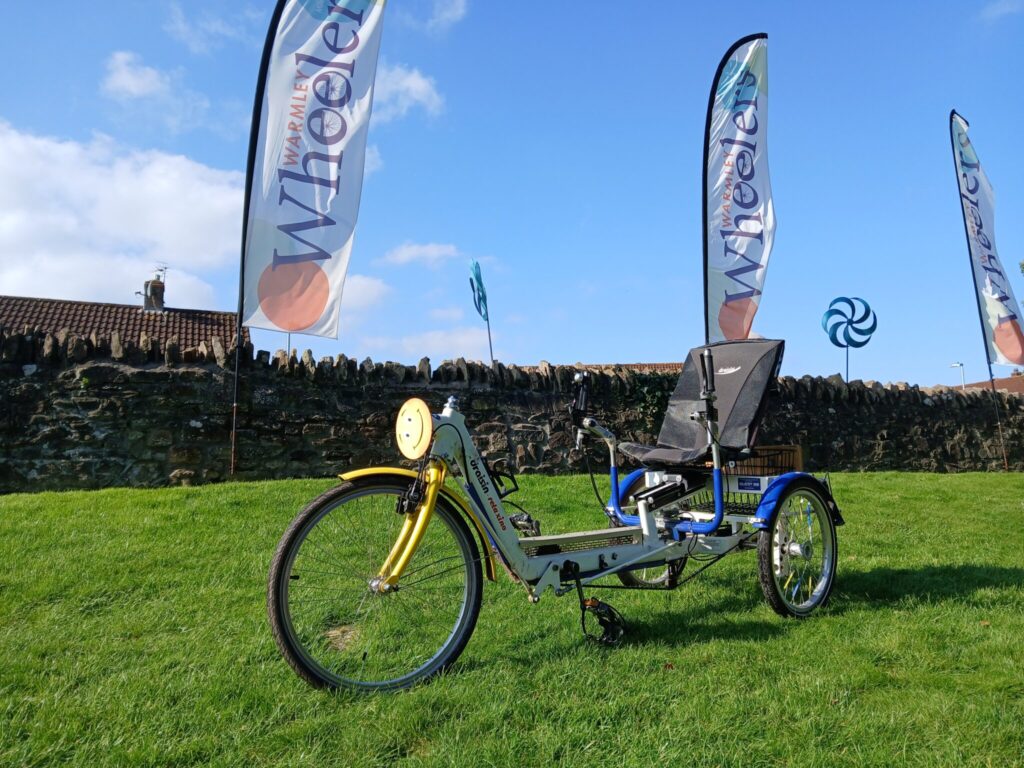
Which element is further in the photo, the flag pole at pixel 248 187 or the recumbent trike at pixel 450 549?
the flag pole at pixel 248 187

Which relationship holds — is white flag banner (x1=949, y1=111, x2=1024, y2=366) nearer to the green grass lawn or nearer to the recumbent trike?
the green grass lawn

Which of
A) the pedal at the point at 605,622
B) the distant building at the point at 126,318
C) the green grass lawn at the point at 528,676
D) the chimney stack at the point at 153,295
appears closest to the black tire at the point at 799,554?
the green grass lawn at the point at 528,676

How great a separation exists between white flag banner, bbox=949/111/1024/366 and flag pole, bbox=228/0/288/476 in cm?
1192

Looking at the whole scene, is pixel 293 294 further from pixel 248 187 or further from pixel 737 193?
pixel 737 193

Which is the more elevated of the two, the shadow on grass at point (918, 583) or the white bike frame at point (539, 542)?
the white bike frame at point (539, 542)

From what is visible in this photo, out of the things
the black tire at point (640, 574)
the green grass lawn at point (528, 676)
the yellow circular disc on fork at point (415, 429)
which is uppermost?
the yellow circular disc on fork at point (415, 429)

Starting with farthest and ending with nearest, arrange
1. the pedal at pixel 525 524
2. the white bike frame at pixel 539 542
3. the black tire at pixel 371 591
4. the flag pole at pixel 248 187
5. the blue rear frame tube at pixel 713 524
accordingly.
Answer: the flag pole at pixel 248 187 → the blue rear frame tube at pixel 713 524 → the pedal at pixel 525 524 → the white bike frame at pixel 539 542 → the black tire at pixel 371 591

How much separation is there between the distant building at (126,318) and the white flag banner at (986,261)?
1821 centimetres

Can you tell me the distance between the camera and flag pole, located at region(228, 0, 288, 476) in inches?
283

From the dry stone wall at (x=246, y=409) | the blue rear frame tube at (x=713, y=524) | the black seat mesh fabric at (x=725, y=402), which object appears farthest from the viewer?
the dry stone wall at (x=246, y=409)

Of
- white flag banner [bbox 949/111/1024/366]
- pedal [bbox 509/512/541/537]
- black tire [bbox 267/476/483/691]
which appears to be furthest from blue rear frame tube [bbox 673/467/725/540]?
white flag banner [bbox 949/111/1024/366]

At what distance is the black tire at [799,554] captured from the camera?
3.46m

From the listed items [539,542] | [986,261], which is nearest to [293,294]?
[539,542]

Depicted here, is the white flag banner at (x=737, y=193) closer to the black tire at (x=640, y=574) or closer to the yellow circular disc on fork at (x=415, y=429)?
the black tire at (x=640, y=574)
